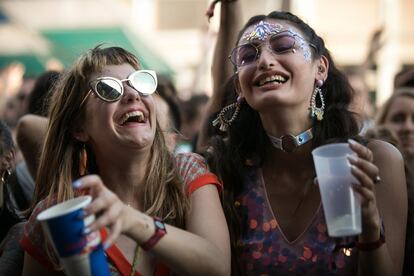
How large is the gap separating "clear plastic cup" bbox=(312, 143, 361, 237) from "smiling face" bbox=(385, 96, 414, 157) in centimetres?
240

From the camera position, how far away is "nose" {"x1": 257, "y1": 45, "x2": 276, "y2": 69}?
116 inches

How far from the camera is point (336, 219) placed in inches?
92.3

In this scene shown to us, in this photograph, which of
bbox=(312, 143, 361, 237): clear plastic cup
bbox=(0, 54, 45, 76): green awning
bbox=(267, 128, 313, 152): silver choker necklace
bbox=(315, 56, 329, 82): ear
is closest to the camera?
bbox=(312, 143, 361, 237): clear plastic cup

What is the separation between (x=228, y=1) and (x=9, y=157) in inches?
57.0

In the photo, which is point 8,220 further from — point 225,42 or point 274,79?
point 225,42

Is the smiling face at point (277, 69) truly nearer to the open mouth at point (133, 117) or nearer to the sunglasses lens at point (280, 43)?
the sunglasses lens at point (280, 43)

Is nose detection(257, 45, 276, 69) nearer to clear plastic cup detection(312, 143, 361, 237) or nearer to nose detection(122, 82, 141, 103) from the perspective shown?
nose detection(122, 82, 141, 103)

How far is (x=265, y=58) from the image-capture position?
2977 mm

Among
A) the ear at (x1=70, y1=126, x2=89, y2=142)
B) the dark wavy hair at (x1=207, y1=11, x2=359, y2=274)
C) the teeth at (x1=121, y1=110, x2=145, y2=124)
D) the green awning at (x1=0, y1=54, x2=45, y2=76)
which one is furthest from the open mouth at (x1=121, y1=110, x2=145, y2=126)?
the green awning at (x1=0, y1=54, x2=45, y2=76)

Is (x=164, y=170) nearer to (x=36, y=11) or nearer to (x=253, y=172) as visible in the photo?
(x=253, y=172)

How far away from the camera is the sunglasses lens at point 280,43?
3023 millimetres

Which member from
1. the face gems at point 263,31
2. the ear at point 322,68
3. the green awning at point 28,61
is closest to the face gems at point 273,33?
the face gems at point 263,31

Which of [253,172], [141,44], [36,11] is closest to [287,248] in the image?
[253,172]

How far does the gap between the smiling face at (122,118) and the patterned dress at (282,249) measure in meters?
0.59
